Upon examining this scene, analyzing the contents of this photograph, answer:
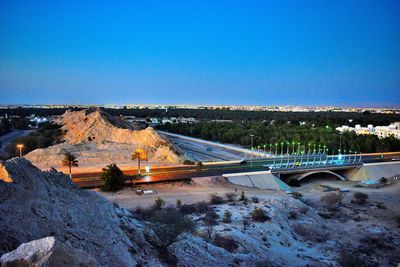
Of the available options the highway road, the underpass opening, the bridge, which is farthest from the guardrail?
the highway road

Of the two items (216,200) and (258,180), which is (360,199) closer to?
(258,180)

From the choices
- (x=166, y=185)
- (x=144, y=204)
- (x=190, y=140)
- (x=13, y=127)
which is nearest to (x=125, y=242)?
(x=144, y=204)

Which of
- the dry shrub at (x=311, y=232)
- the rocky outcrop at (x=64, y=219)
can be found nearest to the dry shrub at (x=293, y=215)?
the dry shrub at (x=311, y=232)

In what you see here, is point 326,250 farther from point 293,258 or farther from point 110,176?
point 110,176

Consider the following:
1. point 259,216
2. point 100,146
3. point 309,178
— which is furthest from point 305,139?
point 259,216

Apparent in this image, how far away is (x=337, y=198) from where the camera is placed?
38.7 metres

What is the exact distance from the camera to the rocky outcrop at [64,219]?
30.4 feet

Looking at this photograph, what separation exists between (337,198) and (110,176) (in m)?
25.6

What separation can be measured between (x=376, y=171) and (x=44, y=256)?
5938 centimetres

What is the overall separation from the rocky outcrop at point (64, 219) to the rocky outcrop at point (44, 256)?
1.92 m

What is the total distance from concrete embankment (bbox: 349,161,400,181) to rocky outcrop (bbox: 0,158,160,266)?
50658 millimetres

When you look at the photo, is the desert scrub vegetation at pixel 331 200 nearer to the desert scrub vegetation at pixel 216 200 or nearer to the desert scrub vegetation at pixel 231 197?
the desert scrub vegetation at pixel 231 197

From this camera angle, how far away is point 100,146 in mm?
58781

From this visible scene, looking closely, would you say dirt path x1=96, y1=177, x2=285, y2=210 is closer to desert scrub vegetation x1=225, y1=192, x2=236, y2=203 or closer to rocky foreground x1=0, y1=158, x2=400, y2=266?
desert scrub vegetation x1=225, y1=192, x2=236, y2=203
